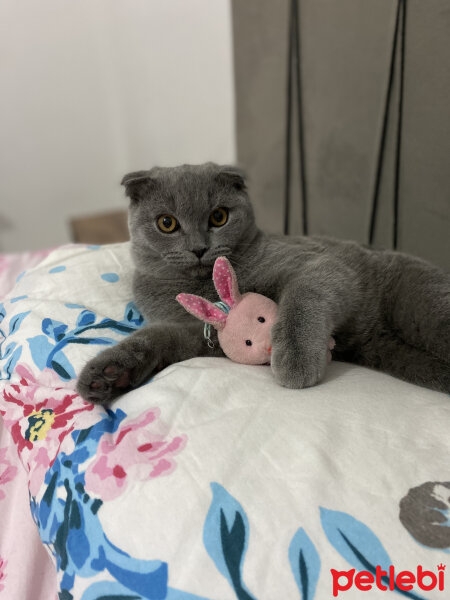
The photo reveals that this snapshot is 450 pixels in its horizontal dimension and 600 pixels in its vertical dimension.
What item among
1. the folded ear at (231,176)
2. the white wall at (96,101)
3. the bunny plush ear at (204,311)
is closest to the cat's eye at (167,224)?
the folded ear at (231,176)

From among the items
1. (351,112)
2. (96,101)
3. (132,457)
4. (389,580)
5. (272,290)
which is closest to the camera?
(389,580)

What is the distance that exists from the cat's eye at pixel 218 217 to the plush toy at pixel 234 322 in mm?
205

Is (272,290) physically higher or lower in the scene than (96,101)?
lower

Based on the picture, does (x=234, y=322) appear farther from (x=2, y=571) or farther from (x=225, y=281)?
(x=2, y=571)

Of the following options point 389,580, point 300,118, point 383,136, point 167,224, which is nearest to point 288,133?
point 300,118

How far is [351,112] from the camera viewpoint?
147 cm

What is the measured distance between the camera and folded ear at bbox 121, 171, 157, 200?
994mm

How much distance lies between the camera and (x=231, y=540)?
491 mm

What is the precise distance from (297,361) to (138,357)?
259 millimetres

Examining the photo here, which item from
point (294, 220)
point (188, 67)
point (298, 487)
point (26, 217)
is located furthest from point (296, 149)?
point (26, 217)

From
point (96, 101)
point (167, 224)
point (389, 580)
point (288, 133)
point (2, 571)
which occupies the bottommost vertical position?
point (2, 571)

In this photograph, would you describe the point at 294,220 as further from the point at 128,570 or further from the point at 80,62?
the point at 80,62

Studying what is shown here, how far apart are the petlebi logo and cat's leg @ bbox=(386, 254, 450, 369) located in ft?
1.42

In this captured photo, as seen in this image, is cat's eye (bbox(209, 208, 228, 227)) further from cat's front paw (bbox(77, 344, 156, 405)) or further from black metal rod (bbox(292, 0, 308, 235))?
black metal rod (bbox(292, 0, 308, 235))
